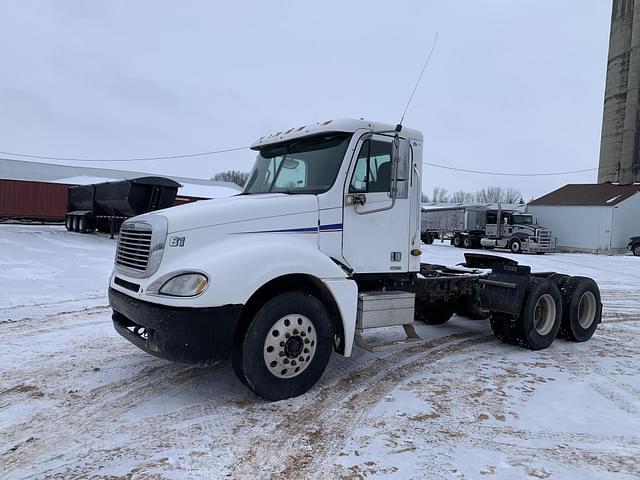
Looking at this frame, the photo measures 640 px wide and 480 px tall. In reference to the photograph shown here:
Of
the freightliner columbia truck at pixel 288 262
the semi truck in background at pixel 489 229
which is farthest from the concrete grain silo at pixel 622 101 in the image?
the freightliner columbia truck at pixel 288 262

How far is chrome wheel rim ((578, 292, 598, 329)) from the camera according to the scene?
739 centimetres

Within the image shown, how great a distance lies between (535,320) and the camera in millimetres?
6887

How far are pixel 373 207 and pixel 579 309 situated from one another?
4322 millimetres

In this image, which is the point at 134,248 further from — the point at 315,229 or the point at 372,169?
the point at 372,169

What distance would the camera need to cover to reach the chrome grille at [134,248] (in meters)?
4.37

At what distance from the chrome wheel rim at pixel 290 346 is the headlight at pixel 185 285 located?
77cm

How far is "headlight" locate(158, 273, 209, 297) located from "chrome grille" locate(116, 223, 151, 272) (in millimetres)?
427

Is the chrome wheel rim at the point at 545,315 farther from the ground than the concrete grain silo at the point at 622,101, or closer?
closer

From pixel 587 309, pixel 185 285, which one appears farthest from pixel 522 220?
pixel 185 285

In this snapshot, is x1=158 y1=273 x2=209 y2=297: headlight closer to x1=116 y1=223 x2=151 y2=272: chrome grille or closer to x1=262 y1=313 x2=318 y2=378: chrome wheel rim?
x1=116 y1=223 x2=151 y2=272: chrome grille

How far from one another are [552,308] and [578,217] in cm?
3049

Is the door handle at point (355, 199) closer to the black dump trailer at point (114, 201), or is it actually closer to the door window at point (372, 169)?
the door window at point (372, 169)

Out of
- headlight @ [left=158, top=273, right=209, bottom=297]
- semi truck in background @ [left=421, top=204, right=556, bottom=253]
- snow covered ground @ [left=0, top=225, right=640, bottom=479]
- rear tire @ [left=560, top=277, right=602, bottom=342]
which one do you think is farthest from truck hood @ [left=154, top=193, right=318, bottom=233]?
semi truck in background @ [left=421, top=204, right=556, bottom=253]

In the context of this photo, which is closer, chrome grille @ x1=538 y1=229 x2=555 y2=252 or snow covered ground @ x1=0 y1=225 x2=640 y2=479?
snow covered ground @ x1=0 y1=225 x2=640 y2=479
